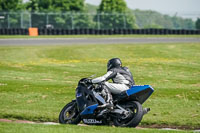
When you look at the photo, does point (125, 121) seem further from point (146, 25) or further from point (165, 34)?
point (146, 25)

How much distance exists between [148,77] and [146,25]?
40.1m

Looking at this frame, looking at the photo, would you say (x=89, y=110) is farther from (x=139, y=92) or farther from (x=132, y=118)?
(x=139, y=92)

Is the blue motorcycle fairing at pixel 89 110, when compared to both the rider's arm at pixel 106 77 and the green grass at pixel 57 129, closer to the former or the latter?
the rider's arm at pixel 106 77

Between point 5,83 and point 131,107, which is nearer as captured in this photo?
point 131,107

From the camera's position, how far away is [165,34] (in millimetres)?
51844

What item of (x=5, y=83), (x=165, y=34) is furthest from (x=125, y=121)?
(x=165, y=34)

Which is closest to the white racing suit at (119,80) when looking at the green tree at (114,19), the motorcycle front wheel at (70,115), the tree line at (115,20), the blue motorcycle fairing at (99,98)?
the blue motorcycle fairing at (99,98)

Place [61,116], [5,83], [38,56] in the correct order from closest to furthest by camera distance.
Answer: [61,116] → [5,83] → [38,56]

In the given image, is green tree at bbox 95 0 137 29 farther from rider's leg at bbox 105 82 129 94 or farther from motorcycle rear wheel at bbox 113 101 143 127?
motorcycle rear wheel at bbox 113 101 143 127

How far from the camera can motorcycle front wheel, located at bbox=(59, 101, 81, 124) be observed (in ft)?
33.8

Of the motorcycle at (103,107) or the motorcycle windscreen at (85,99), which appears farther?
the motorcycle windscreen at (85,99)

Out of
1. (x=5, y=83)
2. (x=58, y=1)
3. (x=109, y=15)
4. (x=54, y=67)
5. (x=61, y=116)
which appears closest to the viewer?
(x=61, y=116)

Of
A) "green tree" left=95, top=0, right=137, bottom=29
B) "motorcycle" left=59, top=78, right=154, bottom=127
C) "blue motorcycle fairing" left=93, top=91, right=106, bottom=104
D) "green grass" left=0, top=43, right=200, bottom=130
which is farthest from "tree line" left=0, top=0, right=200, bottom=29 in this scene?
"blue motorcycle fairing" left=93, top=91, right=106, bottom=104

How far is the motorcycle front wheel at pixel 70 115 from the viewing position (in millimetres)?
10305
